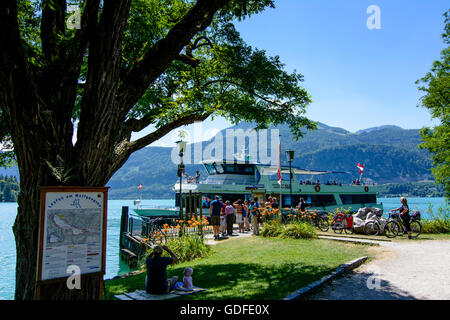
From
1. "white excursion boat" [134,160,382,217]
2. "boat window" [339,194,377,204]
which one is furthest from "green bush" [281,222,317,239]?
"boat window" [339,194,377,204]

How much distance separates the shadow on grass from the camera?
5449 millimetres

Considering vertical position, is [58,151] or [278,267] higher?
[58,151]

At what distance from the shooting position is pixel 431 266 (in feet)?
24.5

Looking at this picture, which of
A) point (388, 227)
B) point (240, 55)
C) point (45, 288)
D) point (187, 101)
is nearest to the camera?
point (45, 288)

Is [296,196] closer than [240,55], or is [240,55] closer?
[240,55]

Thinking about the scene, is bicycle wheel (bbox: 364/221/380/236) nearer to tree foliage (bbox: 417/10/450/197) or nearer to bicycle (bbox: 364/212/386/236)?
bicycle (bbox: 364/212/386/236)

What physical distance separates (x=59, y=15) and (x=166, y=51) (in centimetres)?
196

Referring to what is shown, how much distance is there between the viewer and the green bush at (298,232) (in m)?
12.3

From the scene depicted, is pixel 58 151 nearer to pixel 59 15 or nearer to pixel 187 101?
pixel 59 15

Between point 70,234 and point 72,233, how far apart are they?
0.03m

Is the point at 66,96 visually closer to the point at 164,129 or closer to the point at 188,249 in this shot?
the point at 164,129

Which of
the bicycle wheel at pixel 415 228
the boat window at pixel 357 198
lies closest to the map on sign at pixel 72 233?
the bicycle wheel at pixel 415 228

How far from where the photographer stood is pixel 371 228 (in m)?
13.2
